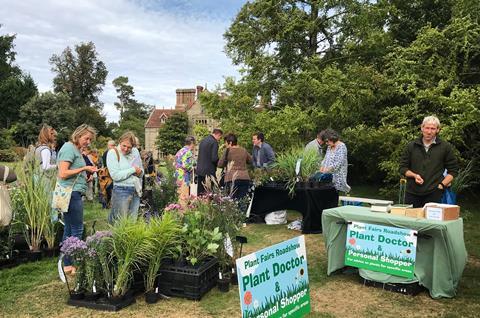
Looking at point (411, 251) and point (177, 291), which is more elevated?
point (411, 251)

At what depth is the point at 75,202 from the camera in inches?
162

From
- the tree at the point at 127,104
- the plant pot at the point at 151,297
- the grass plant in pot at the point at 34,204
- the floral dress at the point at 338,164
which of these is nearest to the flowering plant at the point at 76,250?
the plant pot at the point at 151,297

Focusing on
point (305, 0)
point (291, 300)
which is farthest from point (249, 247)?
point (305, 0)

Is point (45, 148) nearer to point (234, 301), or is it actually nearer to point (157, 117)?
point (234, 301)

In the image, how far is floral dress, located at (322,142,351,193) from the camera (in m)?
6.12

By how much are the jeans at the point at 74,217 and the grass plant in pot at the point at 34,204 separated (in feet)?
2.39

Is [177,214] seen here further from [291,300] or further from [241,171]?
[241,171]

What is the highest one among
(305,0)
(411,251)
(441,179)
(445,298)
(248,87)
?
(305,0)

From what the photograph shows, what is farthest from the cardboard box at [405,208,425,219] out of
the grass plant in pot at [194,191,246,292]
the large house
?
the large house

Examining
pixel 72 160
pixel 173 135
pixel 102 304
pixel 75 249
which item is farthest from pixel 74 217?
pixel 173 135

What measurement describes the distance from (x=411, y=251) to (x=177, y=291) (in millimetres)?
2116

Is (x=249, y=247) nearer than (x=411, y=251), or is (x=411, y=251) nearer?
(x=411, y=251)

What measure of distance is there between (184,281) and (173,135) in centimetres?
4850

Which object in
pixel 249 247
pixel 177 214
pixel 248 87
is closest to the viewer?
pixel 177 214
